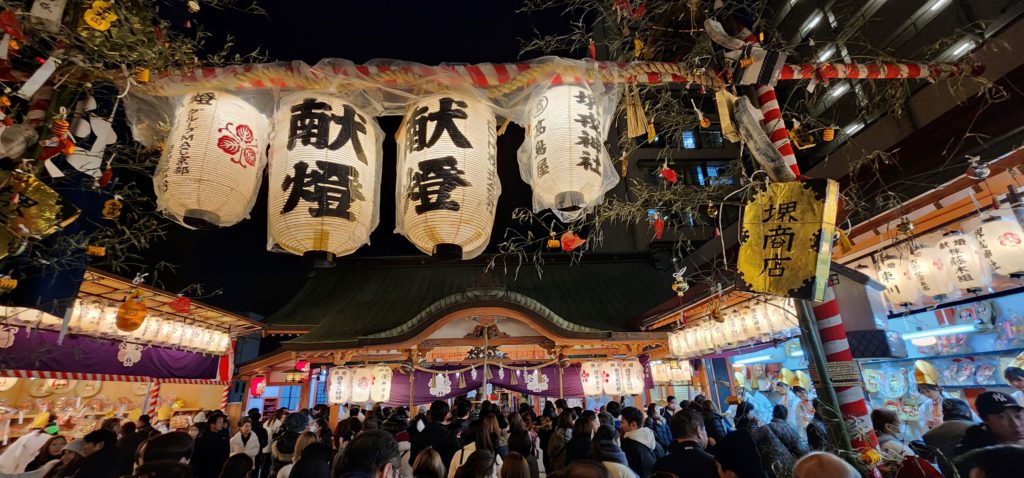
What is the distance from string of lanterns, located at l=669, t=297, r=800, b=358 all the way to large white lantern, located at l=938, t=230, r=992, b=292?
1781 mm

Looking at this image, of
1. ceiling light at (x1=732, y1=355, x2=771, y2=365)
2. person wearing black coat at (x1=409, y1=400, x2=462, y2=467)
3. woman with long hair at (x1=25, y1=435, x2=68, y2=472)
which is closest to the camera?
woman with long hair at (x1=25, y1=435, x2=68, y2=472)

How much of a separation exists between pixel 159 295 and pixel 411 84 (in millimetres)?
7281

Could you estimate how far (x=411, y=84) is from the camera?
4293 mm

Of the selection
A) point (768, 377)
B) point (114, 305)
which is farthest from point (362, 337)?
point (768, 377)

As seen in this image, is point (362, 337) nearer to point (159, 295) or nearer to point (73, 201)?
point (159, 295)

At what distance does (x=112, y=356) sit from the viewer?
31.0ft

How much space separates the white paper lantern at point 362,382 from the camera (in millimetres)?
10883

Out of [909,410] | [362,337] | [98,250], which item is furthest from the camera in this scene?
[362,337]

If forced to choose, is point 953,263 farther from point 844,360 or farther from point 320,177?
point 320,177

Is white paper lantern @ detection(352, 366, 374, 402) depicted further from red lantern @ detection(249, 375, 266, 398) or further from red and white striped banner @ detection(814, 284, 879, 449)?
red and white striped banner @ detection(814, 284, 879, 449)

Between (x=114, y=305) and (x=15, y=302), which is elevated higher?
(x=114, y=305)

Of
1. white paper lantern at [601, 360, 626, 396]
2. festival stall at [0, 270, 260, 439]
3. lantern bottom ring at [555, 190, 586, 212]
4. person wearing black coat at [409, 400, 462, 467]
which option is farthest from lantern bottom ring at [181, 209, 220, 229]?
white paper lantern at [601, 360, 626, 396]

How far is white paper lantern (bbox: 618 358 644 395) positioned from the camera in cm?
1079

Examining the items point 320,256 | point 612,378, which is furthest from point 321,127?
point 612,378
